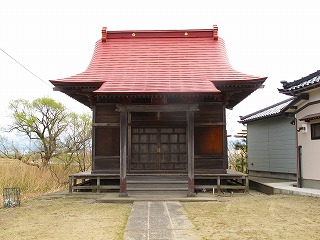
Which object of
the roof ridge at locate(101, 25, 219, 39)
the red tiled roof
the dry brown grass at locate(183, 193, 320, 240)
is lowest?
the dry brown grass at locate(183, 193, 320, 240)

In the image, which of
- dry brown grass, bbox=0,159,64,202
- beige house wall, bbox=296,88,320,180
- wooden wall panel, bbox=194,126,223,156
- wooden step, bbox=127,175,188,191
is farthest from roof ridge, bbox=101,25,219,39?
dry brown grass, bbox=0,159,64,202

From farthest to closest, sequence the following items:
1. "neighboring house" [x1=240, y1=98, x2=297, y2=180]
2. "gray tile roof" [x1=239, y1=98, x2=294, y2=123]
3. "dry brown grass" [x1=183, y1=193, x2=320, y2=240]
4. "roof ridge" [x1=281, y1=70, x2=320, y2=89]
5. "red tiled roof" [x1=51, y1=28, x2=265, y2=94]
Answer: "gray tile roof" [x1=239, y1=98, x2=294, y2=123] → "neighboring house" [x1=240, y1=98, x2=297, y2=180] → "roof ridge" [x1=281, y1=70, x2=320, y2=89] → "red tiled roof" [x1=51, y1=28, x2=265, y2=94] → "dry brown grass" [x1=183, y1=193, x2=320, y2=240]

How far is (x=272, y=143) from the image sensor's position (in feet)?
49.3

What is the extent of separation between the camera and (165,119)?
10875 millimetres

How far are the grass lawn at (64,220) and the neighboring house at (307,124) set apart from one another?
5528 millimetres

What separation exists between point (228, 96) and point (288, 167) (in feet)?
16.4

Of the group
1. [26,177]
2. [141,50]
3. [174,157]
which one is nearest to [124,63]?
[141,50]

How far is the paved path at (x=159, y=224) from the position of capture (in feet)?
16.5

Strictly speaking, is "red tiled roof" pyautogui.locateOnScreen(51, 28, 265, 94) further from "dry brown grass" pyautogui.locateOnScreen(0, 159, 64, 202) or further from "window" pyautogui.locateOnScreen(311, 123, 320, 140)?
"dry brown grass" pyautogui.locateOnScreen(0, 159, 64, 202)

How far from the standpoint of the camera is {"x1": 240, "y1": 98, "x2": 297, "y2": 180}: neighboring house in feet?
44.9

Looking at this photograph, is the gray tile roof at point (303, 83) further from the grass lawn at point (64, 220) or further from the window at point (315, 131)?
the grass lawn at point (64, 220)

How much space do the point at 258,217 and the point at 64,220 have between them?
150 inches

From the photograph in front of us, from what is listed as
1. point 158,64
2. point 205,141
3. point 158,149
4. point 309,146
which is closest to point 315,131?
point 309,146

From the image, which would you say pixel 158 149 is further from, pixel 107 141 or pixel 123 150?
pixel 123 150
